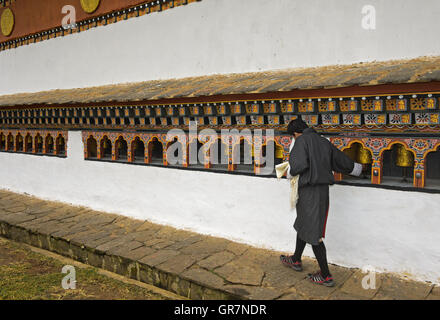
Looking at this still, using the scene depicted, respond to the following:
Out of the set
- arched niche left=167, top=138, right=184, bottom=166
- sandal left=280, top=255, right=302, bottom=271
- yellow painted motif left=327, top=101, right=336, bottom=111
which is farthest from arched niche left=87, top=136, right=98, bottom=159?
yellow painted motif left=327, top=101, right=336, bottom=111

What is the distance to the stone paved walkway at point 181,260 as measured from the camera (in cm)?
320

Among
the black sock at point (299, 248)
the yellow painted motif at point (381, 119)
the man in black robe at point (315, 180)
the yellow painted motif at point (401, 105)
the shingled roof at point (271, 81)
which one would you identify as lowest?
the black sock at point (299, 248)

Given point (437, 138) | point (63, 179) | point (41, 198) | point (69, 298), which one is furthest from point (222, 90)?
point (41, 198)

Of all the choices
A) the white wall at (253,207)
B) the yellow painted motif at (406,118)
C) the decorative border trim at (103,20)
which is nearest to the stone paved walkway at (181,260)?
the white wall at (253,207)

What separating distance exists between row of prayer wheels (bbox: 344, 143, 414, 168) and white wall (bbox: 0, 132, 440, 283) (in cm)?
35

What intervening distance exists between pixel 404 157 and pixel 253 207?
1719mm

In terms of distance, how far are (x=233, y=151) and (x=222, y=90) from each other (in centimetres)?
85

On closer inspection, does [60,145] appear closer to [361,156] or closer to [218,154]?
[218,154]

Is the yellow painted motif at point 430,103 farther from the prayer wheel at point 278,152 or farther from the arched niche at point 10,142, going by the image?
the arched niche at point 10,142

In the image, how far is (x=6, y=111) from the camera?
7.39 meters

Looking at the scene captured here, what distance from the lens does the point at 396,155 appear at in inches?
144

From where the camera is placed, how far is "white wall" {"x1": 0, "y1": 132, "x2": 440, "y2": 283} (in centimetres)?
333

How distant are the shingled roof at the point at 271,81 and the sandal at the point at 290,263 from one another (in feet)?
5.54

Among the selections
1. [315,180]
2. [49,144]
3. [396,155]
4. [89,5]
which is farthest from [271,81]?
[49,144]
